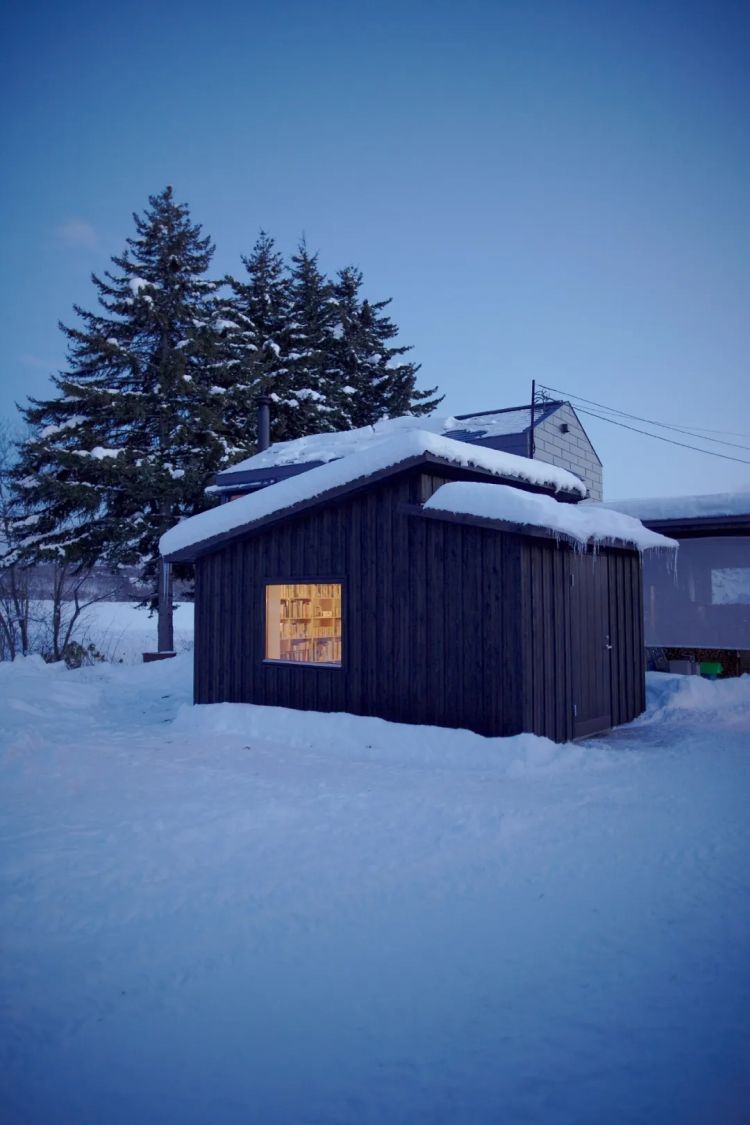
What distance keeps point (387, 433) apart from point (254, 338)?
1143 cm

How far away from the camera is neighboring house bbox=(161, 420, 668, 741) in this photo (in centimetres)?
790

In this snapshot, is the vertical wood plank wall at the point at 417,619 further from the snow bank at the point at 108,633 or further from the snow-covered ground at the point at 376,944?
the snow bank at the point at 108,633

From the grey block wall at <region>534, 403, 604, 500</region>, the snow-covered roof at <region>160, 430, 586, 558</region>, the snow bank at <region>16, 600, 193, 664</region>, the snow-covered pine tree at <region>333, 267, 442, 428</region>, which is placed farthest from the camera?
the snow-covered pine tree at <region>333, 267, 442, 428</region>

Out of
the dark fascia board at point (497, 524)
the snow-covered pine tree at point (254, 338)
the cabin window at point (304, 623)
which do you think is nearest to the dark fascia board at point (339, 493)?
the dark fascia board at point (497, 524)

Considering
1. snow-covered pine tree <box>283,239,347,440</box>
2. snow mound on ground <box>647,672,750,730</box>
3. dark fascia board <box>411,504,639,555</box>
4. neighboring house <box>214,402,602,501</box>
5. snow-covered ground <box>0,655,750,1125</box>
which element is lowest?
snow-covered ground <box>0,655,750,1125</box>

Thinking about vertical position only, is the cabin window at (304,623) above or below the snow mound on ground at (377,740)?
above

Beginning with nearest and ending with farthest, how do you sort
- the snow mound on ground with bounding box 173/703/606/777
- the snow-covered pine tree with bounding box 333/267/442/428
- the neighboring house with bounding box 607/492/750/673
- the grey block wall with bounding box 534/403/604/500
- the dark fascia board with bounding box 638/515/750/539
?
the snow mound on ground with bounding box 173/703/606/777 → the dark fascia board with bounding box 638/515/750/539 → the neighboring house with bounding box 607/492/750/673 → the grey block wall with bounding box 534/403/604/500 → the snow-covered pine tree with bounding box 333/267/442/428

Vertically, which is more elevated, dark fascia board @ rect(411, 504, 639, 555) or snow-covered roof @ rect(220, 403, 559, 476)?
snow-covered roof @ rect(220, 403, 559, 476)

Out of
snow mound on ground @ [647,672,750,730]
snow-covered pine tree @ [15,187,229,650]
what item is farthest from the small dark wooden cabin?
snow-covered pine tree @ [15,187,229,650]

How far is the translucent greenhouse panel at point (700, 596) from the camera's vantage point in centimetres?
1184

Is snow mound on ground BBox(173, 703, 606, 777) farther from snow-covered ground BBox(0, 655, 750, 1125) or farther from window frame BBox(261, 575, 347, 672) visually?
window frame BBox(261, 575, 347, 672)

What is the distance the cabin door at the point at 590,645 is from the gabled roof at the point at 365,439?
19.4 ft

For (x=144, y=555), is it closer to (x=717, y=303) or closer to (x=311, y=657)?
(x=311, y=657)

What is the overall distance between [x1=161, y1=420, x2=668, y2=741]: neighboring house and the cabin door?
3 cm
